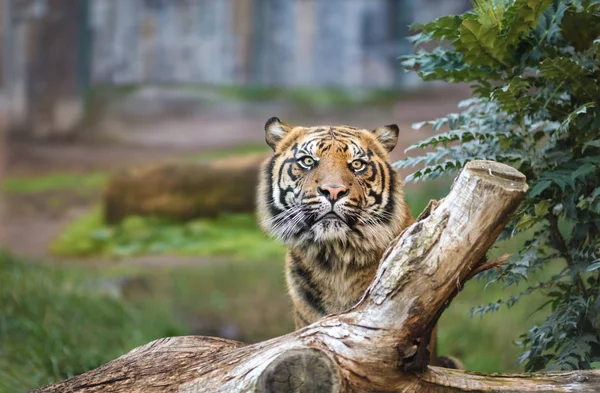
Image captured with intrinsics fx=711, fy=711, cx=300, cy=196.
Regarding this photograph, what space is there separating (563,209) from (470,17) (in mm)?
904

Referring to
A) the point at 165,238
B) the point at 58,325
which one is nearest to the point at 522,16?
the point at 58,325

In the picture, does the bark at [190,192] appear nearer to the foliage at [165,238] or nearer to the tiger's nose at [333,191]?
the foliage at [165,238]

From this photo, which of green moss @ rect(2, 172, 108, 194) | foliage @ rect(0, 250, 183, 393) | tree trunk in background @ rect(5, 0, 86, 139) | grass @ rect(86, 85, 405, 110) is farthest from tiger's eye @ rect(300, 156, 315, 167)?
tree trunk in background @ rect(5, 0, 86, 139)

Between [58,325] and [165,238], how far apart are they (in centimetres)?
252

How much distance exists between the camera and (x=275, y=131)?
3.56 metres

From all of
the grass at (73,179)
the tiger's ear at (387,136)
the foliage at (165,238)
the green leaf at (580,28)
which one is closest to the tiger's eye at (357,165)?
the tiger's ear at (387,136)

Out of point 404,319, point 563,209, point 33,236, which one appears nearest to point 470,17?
point 563,209

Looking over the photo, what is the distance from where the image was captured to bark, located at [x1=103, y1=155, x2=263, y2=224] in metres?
8.21

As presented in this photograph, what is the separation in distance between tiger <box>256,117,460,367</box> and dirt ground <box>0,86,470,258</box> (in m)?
4.91

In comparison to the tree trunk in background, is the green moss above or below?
below

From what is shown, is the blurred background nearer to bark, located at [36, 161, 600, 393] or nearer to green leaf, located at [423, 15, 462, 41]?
green leaf, located at [423, 15, 462, 41]

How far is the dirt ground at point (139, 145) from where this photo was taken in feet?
27.1

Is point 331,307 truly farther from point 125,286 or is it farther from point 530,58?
point 125,286

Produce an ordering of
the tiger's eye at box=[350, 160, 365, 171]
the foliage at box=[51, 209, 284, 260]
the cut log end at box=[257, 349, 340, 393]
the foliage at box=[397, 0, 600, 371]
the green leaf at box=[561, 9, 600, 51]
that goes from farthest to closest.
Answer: the foliage at box=[51, 209, 284, 260] → the tiger's eye at box=[350, 160, 365, 171] → the green leaf at box=[561, 9, 600, 51] → the foliage at box=[397, 0, 600, 371] → the cut log end at box=[257, 349, 340, 393]
